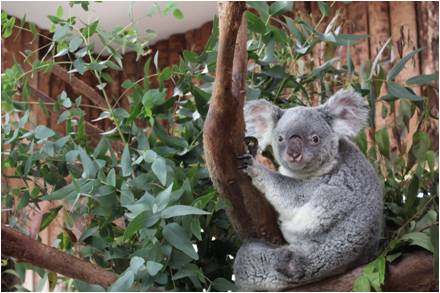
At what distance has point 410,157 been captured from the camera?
1.73m

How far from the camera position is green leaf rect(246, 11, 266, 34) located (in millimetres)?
1516

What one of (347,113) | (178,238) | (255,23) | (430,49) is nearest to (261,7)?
(255,23)

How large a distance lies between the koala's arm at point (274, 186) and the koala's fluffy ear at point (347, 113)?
7.7 inches

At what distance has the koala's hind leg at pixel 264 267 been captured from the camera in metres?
1.45

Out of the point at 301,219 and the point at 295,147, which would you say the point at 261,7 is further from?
the point at 301,219

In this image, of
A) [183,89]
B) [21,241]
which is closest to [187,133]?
[183,89]

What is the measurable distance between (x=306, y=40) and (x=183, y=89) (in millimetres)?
356

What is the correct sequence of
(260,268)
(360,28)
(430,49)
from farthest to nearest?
(360,28)
(430,49)
(260,268)

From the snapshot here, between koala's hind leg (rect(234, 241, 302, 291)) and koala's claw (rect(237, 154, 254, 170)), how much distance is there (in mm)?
211

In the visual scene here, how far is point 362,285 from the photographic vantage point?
1361 mm

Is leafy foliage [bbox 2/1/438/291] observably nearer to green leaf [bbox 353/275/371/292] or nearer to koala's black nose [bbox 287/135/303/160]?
green leaf [bbox 353/275/371/292]

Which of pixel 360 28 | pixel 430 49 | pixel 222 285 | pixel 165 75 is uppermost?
pixel 360 28

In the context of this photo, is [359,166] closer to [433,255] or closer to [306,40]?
[433,255]

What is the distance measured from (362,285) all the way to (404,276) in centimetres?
12
